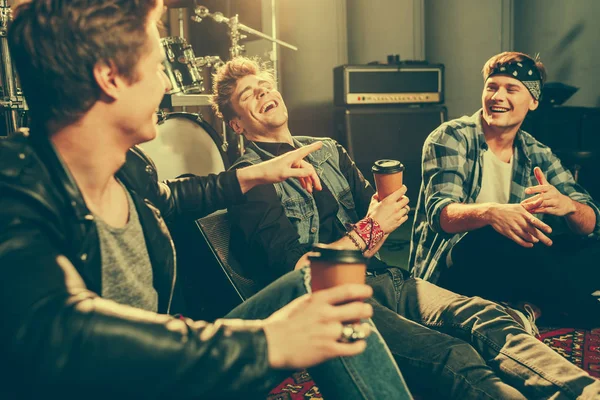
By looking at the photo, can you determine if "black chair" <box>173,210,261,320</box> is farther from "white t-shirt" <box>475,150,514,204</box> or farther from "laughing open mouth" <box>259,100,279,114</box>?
"white t-shirt" <box>475,150,514,204</box>

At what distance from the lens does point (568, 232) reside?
2.33 m

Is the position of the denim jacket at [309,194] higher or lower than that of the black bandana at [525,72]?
lower

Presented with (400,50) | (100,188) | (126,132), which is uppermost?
(400,50)

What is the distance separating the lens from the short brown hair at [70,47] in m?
0.90

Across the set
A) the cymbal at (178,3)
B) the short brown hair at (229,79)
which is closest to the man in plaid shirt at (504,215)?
the short brown hair at (229,79)

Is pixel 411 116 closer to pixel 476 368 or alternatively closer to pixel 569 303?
pixel 569 303

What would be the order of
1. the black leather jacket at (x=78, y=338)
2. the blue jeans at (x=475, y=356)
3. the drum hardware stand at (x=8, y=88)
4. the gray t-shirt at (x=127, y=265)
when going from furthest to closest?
the drum hardware stand at (x=8, y=88)
the blue jeans at (x=475, y=356)
the gray t-shirt at (x=127, y=265)
the black leather jacket at (x=78, y=338)

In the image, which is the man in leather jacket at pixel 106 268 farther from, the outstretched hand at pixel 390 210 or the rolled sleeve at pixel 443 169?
the rolled sleeve at pixel 443 169

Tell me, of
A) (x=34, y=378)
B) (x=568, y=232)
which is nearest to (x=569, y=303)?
(x=568, y=232)

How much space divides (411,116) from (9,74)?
2.80 m

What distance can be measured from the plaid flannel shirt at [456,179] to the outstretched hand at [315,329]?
145cm

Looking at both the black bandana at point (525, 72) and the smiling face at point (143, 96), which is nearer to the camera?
the smiling face at point (143, 96)

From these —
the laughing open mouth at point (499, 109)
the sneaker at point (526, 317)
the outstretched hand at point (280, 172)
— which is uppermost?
the laughing open mouth at point (499, 109)

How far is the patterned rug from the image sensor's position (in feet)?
5.98
